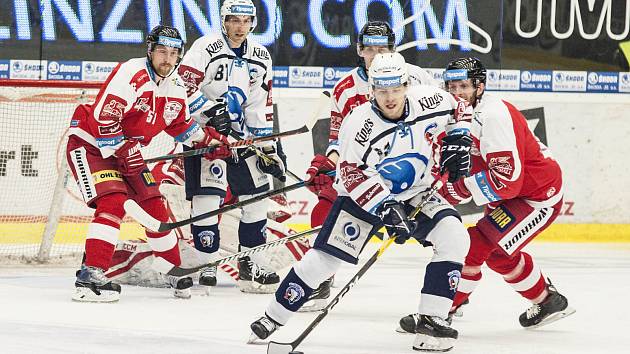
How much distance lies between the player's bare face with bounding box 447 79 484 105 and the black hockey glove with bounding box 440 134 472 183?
17.5 inches

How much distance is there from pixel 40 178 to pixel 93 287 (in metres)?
1.79

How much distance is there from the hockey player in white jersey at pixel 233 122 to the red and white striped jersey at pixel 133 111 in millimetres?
154

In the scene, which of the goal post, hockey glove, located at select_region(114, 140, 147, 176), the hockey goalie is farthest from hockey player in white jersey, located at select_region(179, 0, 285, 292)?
the goal post

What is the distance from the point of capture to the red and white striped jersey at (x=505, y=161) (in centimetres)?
461

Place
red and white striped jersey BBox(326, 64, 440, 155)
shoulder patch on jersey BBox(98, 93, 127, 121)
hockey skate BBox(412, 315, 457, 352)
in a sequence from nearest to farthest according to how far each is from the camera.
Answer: hockey skate BBox(412, 315, 457, 352) < shoulder patch on jersey BBox(98, 93, 127, 121) < red and white striped jersey BBox(326, 64, 440, 155)

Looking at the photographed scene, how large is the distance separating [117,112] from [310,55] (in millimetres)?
2708

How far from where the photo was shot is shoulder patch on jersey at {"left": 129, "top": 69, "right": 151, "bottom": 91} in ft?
17.1

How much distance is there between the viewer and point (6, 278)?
5938 millimetres

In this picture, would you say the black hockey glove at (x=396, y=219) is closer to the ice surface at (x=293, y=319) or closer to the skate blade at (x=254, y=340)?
the ice surface at (x=293, y=319)

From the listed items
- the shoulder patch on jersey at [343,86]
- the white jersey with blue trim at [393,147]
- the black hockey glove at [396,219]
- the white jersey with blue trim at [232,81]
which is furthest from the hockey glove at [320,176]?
the black hockey glove at [396,219]

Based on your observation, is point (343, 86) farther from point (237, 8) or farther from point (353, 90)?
point (237, 8)

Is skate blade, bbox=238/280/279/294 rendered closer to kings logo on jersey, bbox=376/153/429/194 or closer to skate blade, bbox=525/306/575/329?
skate blade, bbox=525/306/575/329

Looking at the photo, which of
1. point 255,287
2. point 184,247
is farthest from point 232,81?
point 255,287

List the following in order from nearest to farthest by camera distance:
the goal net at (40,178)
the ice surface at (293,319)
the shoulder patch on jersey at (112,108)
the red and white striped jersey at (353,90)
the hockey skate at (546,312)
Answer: the ice surface at (293,319) → the hockey skate at (546,312) → the shoulder patch on jersey at (112,108) → the red and white striped jersey at (353,90) → the goal net at (40,178)
